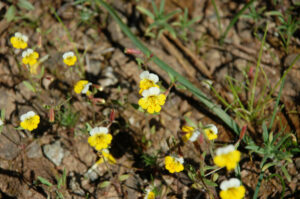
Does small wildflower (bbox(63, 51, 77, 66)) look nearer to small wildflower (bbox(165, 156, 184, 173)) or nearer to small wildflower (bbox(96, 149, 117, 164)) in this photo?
small wildflower (bbox(96, 149, 117, 164))

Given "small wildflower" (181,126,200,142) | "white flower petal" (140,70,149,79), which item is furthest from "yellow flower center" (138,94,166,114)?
"small wildflower" (181,126,200,142)

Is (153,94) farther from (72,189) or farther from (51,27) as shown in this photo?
(51,27)

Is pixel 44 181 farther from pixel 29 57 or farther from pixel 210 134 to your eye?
pixel 210 134

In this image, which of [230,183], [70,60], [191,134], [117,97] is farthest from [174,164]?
[70,60]

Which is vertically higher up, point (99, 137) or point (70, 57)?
point (70, 57)

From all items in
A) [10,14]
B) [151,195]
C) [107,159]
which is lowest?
[151,195]

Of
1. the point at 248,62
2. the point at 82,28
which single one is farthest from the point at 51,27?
the point at 248,62
